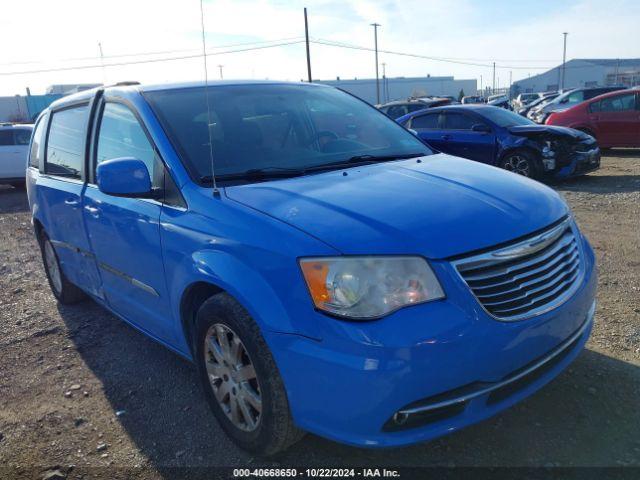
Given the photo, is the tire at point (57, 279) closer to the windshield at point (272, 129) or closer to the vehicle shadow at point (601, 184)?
the windshield at point (272, 129)

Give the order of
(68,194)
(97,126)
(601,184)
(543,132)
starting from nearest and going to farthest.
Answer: (97,126) → (68,194) → (601,184) → (543,132)

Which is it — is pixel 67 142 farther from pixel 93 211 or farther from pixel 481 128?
pixel 481 128

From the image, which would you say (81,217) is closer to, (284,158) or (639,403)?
(284,158)

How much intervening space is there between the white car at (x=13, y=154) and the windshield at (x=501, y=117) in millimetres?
10588

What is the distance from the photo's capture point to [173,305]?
2.81 m

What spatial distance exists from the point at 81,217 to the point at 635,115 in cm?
1224

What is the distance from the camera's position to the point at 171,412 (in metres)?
3.07

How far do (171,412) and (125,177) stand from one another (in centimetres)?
137

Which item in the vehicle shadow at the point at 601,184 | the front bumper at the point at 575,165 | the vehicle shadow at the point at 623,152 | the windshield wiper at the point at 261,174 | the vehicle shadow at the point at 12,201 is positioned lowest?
the vehicle shadow at the point at 12,201

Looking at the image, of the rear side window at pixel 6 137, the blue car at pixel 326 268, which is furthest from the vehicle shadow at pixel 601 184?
the rear side window at pixel 6 137

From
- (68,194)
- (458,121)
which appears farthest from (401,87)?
(68,194)

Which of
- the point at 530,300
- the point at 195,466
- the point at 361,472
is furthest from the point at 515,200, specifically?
the point at 195,466

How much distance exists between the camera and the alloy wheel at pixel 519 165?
9219 mm

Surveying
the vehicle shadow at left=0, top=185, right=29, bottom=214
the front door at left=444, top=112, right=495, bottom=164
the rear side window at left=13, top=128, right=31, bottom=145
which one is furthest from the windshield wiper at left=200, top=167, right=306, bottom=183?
A: the rear side window at left=13, top=128, right=31, bottom=145
